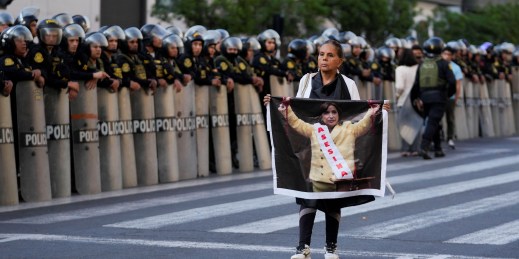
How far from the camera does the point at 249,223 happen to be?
39.2ft

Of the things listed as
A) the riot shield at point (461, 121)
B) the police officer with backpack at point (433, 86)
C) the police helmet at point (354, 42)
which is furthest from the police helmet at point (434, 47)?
the riot shield at point (461, 121)

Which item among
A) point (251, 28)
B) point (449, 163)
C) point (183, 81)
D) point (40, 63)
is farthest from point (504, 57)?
point (40, 63)

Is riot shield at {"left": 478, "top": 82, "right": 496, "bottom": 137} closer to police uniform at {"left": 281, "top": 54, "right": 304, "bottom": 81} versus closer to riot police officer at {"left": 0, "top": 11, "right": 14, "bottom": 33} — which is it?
police uniform at {"left": 281, "top": 54, "right": 304, "bottom": 81}

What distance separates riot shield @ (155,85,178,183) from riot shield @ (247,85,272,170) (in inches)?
81.0

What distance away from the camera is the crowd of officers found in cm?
1480

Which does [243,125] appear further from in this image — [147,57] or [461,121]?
[461,121]

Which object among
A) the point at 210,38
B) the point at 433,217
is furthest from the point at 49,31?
the point at 433,217

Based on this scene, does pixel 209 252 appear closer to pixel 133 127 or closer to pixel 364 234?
pixel 364 234

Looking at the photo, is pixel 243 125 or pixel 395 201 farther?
pixel 243 125

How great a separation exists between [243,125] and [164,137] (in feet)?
6.52

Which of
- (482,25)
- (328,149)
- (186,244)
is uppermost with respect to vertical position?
(482,25)

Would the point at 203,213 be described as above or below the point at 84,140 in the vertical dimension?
below

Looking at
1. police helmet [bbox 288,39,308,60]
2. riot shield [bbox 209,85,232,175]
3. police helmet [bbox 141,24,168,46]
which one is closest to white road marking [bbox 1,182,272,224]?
riot shield [bbox 209,85,232,175]

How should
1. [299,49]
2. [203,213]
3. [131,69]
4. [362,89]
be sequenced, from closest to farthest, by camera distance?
[203,213]
[131,69]
[299,49]
[362,89]
